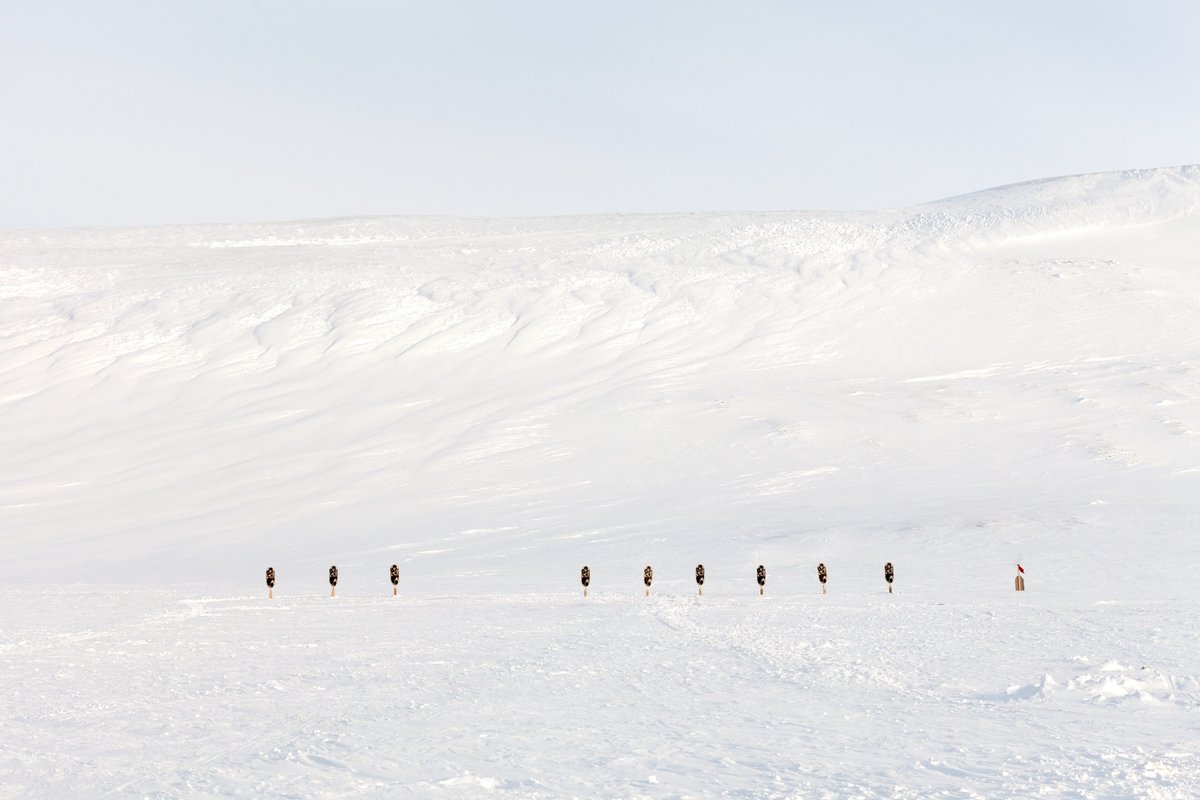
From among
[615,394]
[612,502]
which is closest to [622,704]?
[612,502]

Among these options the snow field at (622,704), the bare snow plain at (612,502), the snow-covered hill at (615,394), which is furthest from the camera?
the snow-covered hill at (615,394)

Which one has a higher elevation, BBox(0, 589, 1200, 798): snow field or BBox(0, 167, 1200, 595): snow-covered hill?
BBox(0, 167, 1200, 595): snow-covered hill

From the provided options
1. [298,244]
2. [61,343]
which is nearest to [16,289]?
[61,343]

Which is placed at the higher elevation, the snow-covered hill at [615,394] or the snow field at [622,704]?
the snow-covered hill at [615,394]

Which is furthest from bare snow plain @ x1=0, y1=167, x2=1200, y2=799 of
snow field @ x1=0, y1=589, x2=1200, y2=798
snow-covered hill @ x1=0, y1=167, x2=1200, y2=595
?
snow-covered hill @ x1=0, y1=167, x2=1200, y2=595

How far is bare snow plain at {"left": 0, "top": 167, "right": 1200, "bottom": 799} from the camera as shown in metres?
10.9

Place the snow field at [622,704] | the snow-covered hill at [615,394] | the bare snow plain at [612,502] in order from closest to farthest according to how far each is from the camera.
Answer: the snow field at [622,704] < the bare snow plain at [612,502] < the snow-covered hill at [615,394]

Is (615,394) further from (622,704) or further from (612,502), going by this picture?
(622,704)

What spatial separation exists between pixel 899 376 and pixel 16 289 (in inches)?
2144

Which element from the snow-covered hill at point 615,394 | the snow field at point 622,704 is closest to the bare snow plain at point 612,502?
the snow field at point 622,704

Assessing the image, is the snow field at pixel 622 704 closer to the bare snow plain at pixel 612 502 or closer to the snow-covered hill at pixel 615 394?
the bare snow plain at pixel 612 502

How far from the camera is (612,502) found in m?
38.4

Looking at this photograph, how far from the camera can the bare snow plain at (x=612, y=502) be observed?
428 inches

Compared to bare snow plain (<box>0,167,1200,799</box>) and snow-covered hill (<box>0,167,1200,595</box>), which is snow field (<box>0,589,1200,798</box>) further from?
snow-covered hill (<box>0,167,1200,595</box>)
